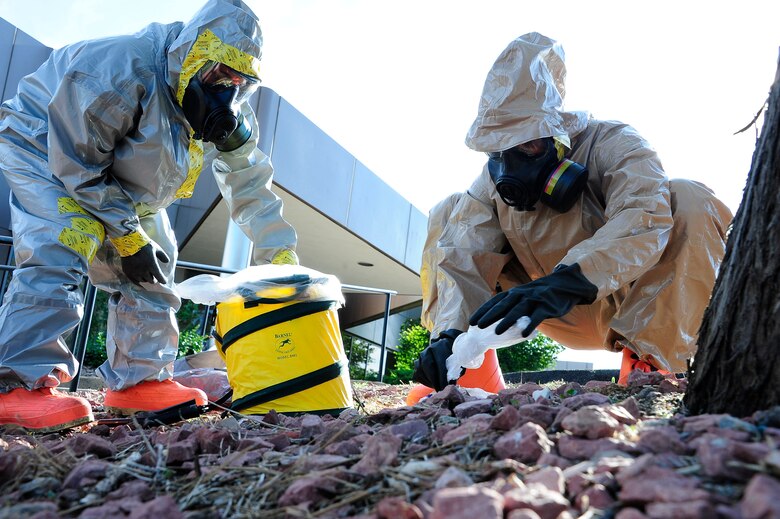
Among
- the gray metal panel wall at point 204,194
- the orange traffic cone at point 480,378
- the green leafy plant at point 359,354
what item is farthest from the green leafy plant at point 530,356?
the orange traffic cone at point 480,378

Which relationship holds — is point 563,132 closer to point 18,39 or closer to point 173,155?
point 173,155

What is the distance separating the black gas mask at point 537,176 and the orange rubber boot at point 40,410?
69.7 inches

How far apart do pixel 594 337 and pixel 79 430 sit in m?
2.30

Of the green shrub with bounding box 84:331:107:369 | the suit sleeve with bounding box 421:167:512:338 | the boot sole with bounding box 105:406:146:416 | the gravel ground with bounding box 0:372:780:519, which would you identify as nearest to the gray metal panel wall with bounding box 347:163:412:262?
the green shrub with bounding box 84:331:107:369

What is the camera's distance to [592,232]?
2883 millimetres

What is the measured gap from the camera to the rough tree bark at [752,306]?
1.17 m

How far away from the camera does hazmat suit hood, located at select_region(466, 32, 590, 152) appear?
257 cm

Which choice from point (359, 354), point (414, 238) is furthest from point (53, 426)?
point (359, 354)

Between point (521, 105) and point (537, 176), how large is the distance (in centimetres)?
29

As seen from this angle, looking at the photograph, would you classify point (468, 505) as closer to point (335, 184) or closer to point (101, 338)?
point (335, 184)

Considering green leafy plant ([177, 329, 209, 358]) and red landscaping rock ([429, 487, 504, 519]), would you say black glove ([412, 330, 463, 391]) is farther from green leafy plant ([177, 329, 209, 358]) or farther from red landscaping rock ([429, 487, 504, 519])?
green leafy plant ([177, 329, 209, 358])

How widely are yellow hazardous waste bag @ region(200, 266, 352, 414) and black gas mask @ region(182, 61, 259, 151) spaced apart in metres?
0.77

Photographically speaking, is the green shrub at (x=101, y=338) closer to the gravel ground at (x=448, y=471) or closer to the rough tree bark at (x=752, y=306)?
the gravel ground at (x=448, y=471)

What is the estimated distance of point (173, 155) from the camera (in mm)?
2721
